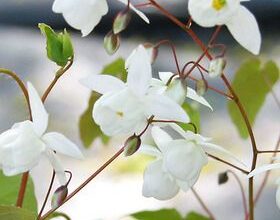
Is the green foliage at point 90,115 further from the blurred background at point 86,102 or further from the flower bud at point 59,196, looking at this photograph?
the blurred background at point 86,102

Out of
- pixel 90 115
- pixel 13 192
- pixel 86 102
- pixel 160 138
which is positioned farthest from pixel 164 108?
pixel 86 102

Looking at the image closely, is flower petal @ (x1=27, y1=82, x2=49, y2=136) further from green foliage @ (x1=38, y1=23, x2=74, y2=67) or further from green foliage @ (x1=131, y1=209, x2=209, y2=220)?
green foliage @ (x1=131, y1=209, x2=209, y2=220)

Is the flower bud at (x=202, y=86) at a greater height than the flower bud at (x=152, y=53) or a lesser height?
lesser

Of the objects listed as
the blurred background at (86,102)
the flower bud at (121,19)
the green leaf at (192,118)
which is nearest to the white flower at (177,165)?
the flower bud at (121,19)

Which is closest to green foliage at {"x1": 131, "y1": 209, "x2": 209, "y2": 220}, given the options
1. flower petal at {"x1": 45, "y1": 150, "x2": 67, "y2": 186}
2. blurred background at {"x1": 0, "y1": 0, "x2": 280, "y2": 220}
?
flower petal at {"x1": 45, "y1": 150, "x2": 67, "y2": 186}

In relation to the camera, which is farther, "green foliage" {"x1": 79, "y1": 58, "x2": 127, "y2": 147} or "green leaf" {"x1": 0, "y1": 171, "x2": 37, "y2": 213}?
"green foliage" {"x1": 79, "y1": 58, "x2": 127, "y2": 147}

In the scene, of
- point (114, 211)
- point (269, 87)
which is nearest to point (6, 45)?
point (114, 211)

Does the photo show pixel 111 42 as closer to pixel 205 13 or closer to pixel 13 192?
pixel 205 13
